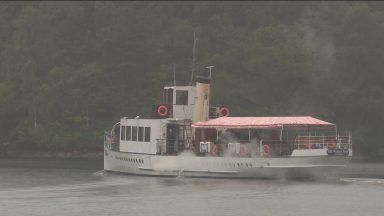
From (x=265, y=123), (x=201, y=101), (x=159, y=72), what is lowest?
(x=265, y=123)

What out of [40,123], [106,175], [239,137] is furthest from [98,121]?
[239,137]

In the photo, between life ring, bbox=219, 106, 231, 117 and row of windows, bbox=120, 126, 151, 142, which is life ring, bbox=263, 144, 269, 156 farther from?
row of windows, bbox=120, 126, 151, 142

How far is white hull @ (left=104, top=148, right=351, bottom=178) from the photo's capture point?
164ft

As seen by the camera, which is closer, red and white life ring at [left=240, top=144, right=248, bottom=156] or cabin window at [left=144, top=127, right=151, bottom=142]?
red and white life ring at [left=240, top=144, right=248, bottom=156]

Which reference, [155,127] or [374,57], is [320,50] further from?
[155,127]

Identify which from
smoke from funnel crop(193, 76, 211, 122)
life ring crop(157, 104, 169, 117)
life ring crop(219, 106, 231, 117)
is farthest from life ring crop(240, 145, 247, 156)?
life ring crop(157, 104, 169, 117)

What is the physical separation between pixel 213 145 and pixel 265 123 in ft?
12.7

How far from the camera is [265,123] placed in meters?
51.0

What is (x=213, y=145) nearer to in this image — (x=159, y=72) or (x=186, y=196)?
(x=186, y=196)

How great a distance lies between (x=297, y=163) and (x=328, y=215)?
440 inches

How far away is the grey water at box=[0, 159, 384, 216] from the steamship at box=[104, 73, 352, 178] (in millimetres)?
830

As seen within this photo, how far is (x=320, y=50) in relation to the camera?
111 metres

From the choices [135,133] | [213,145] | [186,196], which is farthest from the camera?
[135,133]

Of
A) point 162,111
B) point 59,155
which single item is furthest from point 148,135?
point 59,155
